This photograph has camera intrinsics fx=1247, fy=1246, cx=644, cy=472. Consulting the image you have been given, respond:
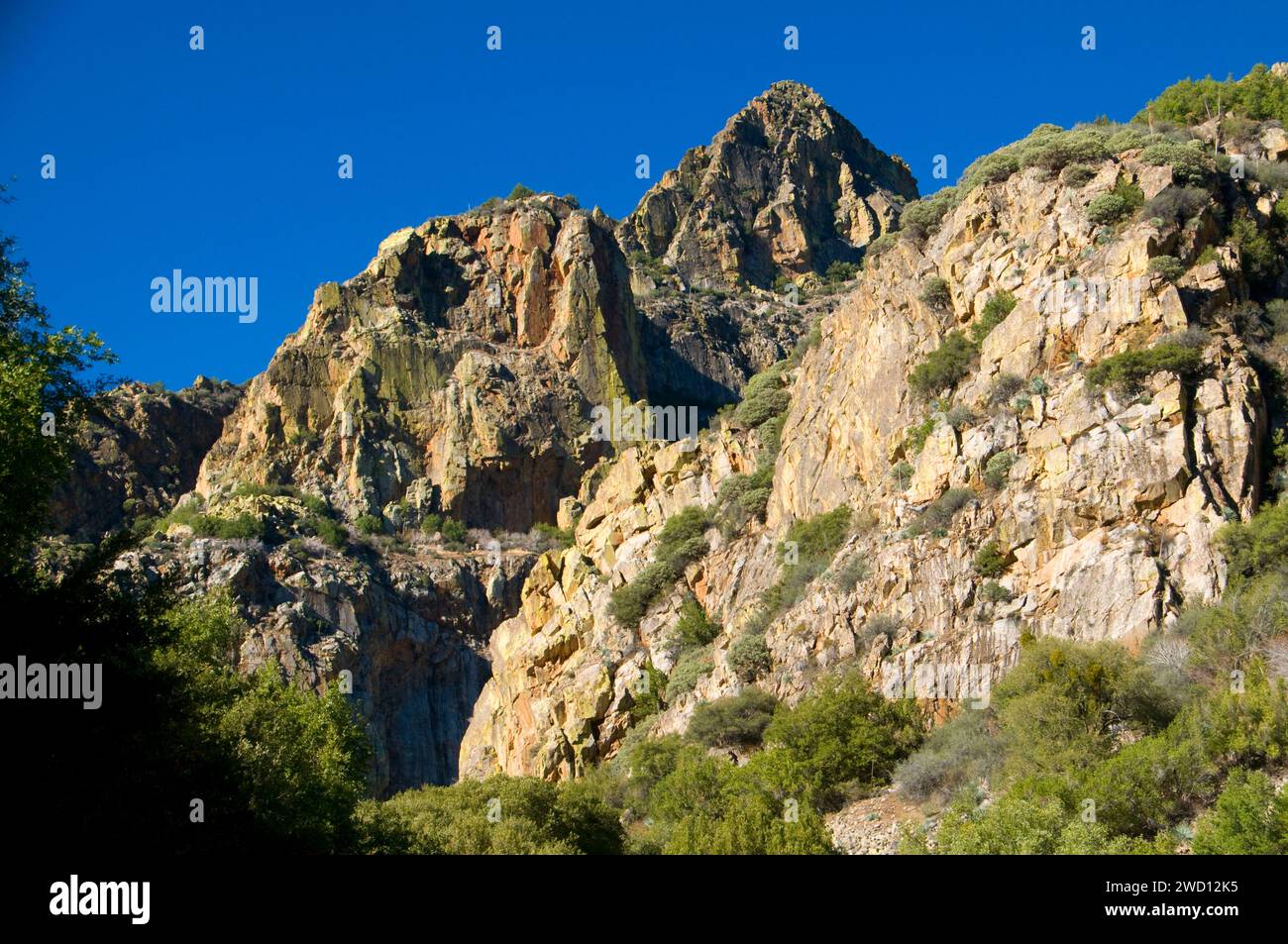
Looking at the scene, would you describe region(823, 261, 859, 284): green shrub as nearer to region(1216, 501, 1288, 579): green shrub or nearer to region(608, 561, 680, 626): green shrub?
region(608, 561, 680, 626): green shrub

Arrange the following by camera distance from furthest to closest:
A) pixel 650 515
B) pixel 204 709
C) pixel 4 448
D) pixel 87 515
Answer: pixel 87 515 < pixel 650 515 < pixel 204 709 < pixel 4 448

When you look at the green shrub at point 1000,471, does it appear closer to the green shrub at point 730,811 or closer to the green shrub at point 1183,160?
the green shrub at point 730,811

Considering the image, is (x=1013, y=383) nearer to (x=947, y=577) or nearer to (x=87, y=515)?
(x=947, y=577)

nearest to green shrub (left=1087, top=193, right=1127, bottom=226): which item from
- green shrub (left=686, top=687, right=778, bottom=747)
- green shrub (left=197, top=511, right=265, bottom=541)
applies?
green shrub (left=686, top=687, right=778, bottom=747)

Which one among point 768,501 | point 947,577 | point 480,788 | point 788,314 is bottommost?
point 480,788

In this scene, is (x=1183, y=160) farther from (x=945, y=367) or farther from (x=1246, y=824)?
(x=1246, y=824)

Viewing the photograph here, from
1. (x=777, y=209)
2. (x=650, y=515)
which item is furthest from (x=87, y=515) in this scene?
(x=777, y=209)

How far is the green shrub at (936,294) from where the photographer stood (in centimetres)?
4016

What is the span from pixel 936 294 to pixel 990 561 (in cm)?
1200

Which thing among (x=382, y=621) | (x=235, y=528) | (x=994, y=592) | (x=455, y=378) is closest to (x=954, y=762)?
(x=994, y=592)

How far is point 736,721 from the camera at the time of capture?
34.2m

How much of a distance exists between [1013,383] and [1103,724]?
12.2 meters

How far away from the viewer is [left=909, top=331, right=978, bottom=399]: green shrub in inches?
1471

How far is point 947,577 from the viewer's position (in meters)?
32.0
